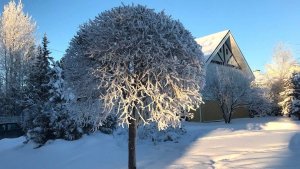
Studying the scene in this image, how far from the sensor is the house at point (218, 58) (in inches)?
1009

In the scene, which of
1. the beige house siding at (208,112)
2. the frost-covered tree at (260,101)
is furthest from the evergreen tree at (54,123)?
the frost-covered tree at (260,101)

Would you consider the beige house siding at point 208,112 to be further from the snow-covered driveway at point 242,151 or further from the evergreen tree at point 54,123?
the evergreen tree at point 54,123

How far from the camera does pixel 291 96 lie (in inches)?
1003

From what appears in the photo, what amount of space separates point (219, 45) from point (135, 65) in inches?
786

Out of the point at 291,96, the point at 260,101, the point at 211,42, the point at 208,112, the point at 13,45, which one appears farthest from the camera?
the point at 13,45

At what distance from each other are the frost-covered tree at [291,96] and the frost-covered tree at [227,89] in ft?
11.0

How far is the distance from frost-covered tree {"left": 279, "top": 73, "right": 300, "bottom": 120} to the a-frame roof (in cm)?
258

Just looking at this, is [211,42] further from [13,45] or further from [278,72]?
[13,45]

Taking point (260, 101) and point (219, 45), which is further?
point (219, 45)

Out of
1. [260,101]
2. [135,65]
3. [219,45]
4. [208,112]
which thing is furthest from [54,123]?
[219,45]

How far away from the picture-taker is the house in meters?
25.6

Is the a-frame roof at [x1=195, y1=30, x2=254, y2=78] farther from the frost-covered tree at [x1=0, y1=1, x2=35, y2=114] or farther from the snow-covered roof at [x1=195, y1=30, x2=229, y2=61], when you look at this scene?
the frost-covered tree at [x1=0, y1=1, x2=35, y2=114]

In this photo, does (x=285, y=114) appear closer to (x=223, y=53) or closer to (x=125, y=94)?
(x=223, y=53)

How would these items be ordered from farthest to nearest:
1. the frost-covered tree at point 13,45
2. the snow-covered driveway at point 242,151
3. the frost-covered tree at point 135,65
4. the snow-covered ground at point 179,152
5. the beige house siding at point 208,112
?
1. the frost-covered tree at point 13,45
2. the beige house siding at point 208,112
3. the snow-covered ground at point 179,152
4. the snow-covered driveway at point 242,151
5. the frost-covered tree at point 135,65
